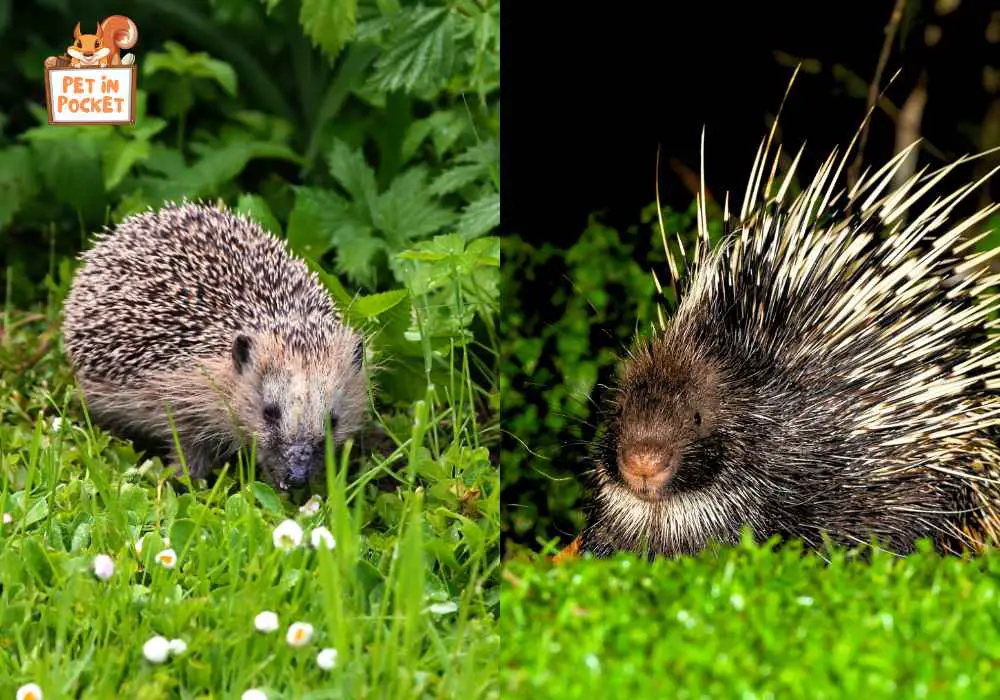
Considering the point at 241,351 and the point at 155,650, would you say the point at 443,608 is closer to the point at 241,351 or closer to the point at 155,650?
the point at 155,650

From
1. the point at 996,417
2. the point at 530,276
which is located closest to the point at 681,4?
the point at 530,276

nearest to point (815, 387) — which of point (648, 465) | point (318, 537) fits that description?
point (648, 465)

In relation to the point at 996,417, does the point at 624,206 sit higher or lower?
higher

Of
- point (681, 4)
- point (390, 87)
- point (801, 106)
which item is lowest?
point (390, 87)

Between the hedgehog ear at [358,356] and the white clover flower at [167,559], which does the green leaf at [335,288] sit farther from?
the white clover flower at [167,559]

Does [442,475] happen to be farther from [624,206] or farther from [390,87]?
[390,87]

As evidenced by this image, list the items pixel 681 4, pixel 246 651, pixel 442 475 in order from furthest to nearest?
pixel 442 475
pixel 681 4
pixel 246 651
